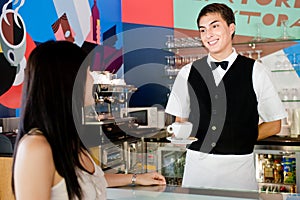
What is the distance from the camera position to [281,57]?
4.10 metres

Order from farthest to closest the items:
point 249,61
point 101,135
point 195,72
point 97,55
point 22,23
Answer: point 97,55 → point 22,23 → point 101,135 → point 195,72 → point 249,61

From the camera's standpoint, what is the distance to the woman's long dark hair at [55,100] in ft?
3.65

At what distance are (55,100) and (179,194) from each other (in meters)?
0.67

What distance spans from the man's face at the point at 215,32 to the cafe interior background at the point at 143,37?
A: 161 cm

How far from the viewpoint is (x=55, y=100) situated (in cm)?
112

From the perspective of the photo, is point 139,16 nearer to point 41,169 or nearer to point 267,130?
point 267,130

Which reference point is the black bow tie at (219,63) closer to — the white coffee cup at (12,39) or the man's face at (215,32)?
the man's face at (215,32)

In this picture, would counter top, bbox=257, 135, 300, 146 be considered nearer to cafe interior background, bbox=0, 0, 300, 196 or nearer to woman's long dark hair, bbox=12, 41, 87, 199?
cafe interior background, bbox=0, 0, 300, 196

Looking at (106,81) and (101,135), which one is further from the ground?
(106,81)

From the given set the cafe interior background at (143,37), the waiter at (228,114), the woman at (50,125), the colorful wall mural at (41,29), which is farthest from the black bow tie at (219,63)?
the colorful wall mural at (41,29)

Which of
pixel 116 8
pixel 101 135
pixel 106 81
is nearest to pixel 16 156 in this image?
pixel 101 135

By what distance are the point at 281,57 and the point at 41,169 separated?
140 inches

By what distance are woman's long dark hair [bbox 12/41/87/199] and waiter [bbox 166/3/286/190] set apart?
1.18 m

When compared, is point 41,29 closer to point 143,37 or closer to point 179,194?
point 143,37
